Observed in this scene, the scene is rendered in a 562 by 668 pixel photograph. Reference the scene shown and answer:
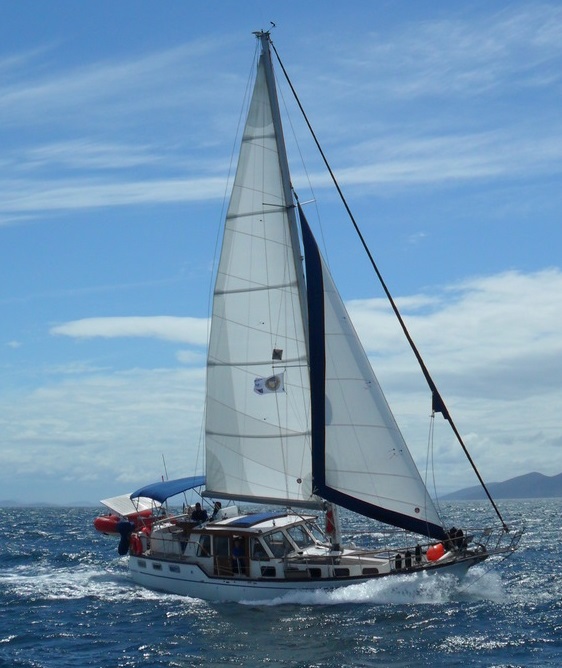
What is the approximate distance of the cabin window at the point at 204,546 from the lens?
29625mm

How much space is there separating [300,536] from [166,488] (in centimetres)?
648

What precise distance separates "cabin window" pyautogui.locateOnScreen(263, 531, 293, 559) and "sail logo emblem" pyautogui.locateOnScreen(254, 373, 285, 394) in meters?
4.42

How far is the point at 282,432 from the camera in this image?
2958cm

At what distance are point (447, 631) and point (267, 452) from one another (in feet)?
27.7

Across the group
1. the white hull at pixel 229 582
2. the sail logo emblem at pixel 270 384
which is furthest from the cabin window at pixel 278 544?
the sail logo emblem at pixel 270 384

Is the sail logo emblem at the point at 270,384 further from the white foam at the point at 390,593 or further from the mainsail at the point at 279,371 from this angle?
the white foam at the point at 390,593

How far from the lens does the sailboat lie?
27656 millimetres

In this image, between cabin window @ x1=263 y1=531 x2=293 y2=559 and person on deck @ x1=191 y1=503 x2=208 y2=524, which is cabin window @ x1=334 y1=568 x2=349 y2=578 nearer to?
cabin window @ x1=263 y1=531 x2=293 y2=559

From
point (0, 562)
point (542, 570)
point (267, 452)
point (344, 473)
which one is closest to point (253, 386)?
point (267, 452)

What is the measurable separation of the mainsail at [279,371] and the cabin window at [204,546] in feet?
5.20

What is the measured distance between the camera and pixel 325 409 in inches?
1113

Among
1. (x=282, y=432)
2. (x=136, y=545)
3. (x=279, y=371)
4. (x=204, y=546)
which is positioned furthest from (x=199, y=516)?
(x=279, y=371)

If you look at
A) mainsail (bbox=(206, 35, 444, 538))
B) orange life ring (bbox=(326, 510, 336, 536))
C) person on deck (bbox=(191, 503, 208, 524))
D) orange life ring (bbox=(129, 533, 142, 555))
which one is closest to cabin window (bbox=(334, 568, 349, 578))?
orange life ring (bbox=(326, 510, 336, 536))

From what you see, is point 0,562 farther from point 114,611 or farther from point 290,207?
point 290,207
